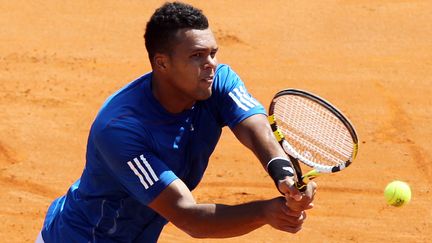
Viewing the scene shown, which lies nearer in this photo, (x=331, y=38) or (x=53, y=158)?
(x=53, y=158)

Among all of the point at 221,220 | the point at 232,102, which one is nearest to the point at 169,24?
the point at 232,102

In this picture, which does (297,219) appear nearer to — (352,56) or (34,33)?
(352,56)

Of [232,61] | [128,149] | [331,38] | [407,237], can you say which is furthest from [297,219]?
[331,38]

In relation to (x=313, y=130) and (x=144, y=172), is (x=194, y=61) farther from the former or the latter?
(x=313, y=130)

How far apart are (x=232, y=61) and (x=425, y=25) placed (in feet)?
9.50

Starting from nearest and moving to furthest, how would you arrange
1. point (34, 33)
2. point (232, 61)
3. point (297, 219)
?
1. point (297, 219)
2. point (232, 61)
3. point (34, 33)

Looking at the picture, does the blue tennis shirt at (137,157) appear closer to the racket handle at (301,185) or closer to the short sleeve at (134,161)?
the short sleeve at (134,161)

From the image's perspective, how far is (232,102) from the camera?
520cm

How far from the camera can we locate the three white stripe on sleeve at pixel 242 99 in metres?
5.20

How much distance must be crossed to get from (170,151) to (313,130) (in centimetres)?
85

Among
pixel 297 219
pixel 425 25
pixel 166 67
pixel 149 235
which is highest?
pixel 166 67

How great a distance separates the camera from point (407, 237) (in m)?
8.32

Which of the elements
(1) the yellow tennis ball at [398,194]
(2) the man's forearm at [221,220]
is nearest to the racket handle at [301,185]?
(2) the man's forearm at [221,220]

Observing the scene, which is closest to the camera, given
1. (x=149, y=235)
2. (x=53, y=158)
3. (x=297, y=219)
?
(x=297, y=219)
